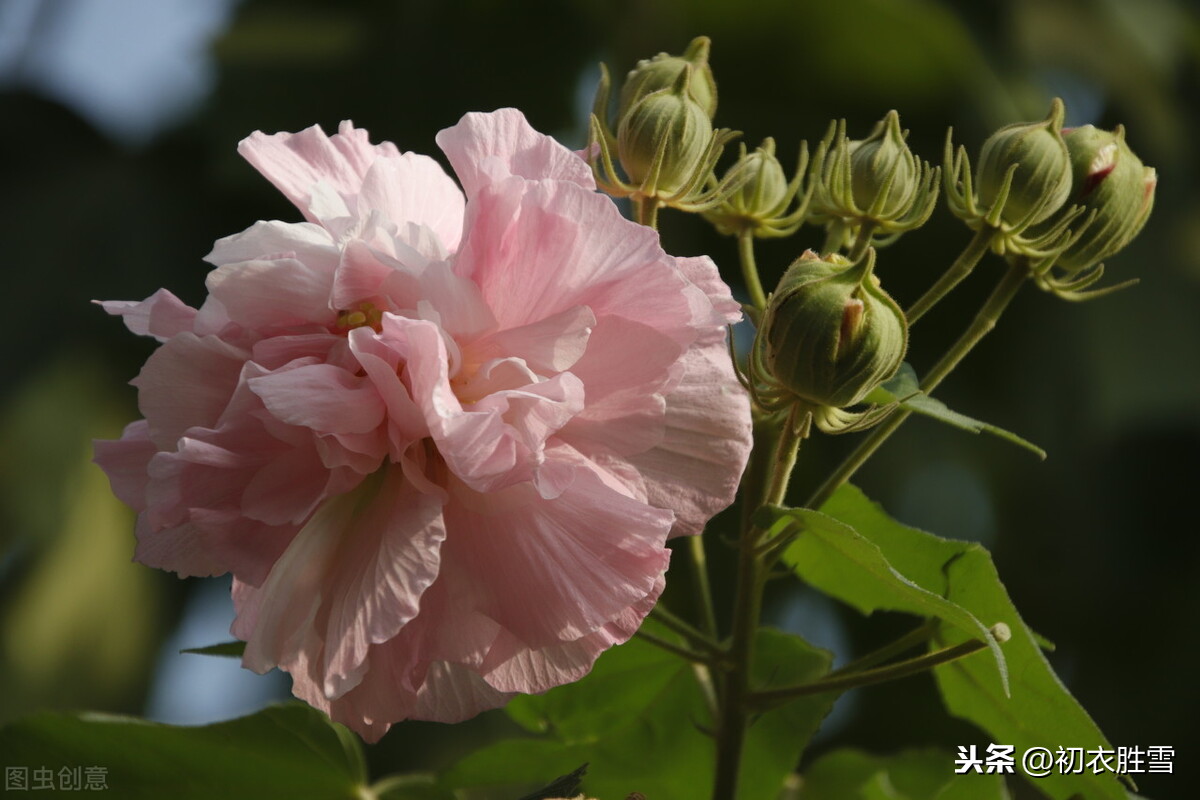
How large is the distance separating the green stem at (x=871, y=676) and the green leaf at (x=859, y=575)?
0.01 m

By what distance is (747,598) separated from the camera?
61 centimetres

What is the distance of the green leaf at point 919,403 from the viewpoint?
555 millimetres

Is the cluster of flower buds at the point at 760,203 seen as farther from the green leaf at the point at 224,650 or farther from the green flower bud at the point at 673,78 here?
the green leaf at the point at 224,650

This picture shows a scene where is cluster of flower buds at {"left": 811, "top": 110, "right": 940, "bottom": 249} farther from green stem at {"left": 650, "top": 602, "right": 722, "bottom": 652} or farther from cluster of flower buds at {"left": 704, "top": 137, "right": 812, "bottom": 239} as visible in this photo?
green stem at {"left": 650, "top": 602, "right": 722, "bottom": 652}

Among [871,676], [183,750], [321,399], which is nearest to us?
[321,399]

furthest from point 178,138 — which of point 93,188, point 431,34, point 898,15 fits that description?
point 898,15

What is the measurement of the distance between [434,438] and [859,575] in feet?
0.86

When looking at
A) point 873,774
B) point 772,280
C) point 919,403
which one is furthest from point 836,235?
point 772,280

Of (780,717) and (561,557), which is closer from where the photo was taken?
(561,557)

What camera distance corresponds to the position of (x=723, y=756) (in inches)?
25.1

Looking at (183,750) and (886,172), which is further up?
(886,172)

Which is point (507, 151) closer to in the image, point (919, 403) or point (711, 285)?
point (711, 285)

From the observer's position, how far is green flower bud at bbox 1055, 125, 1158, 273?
64 centimetres

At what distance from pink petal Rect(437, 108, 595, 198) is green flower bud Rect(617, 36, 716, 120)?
0.29ft
